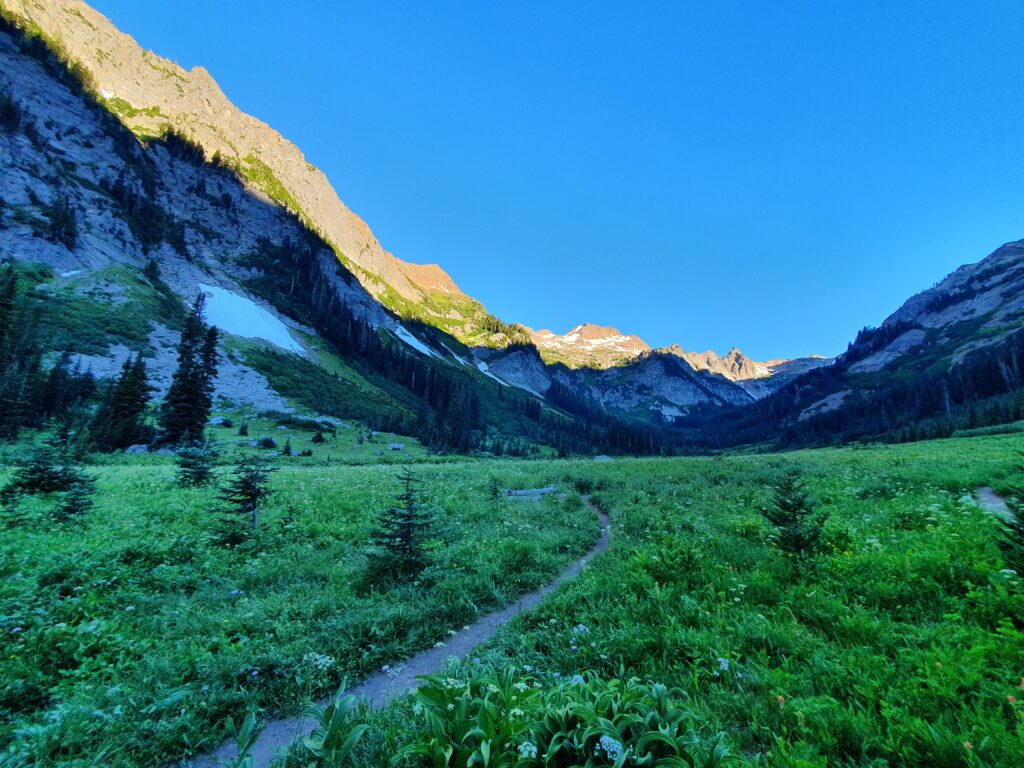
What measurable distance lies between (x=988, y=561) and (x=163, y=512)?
67.9 ft

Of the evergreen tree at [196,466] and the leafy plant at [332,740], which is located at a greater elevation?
the evergreen tree at [196,466]

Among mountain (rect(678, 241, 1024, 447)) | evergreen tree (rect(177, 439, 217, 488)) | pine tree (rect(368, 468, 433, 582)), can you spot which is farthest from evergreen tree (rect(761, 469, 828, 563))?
mountain (rect(678, 241, 1024, 447))

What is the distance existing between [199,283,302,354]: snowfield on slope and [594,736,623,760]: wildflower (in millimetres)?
106725

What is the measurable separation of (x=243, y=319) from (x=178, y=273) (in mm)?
20699

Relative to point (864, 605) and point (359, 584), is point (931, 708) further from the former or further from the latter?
point (359, 584)

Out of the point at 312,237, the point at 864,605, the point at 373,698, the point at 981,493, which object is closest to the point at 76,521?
the point at 373,698

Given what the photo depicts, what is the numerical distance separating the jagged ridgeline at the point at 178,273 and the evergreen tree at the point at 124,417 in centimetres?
1699

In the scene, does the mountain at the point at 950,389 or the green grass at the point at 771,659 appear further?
the mountain at the point at 950,389

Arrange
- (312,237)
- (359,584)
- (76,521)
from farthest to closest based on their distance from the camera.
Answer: (312,237)
(76,521)
(359,584)

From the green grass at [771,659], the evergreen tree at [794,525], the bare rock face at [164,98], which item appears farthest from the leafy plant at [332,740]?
the bare rock face at [164,98]

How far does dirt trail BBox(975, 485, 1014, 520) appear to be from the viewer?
1045cm

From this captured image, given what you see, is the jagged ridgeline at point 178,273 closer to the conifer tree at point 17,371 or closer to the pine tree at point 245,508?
the conifer tree at point 17,371

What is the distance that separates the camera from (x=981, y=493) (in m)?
13.7

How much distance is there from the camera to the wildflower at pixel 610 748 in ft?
9.94
